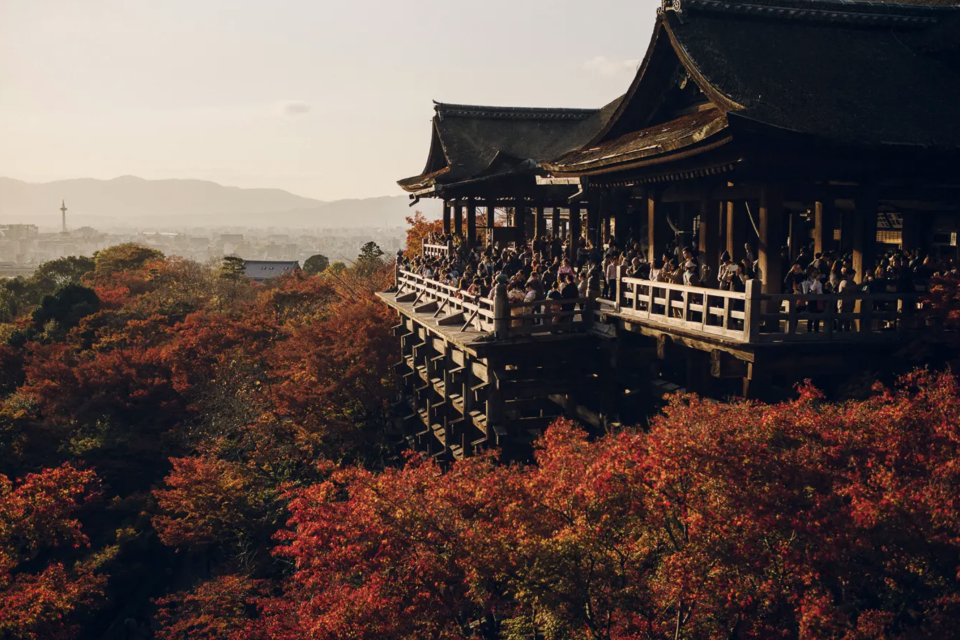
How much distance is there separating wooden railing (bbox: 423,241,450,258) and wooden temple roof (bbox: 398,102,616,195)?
6.68ft

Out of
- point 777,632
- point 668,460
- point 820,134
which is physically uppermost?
point 820,134

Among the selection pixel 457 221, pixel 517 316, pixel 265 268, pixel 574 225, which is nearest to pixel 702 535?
pixel 517 316

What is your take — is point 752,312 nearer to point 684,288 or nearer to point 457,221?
point 684,288

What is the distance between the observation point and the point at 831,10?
15.7 meters

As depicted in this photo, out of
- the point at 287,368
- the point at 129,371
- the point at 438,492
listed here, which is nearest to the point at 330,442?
the point at 287,368

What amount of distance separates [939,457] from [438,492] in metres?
7.52

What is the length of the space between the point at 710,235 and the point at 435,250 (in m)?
15.9

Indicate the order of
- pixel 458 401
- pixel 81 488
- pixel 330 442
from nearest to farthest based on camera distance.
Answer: pixel 458 401 → pixel 81 488 → pixel 330 442

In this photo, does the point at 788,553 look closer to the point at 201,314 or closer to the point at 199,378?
the point at 199,378

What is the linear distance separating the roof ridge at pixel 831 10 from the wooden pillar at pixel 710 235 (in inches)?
147

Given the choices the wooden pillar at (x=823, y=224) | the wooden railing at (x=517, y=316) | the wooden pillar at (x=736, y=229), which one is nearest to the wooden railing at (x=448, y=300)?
the wooden railing at (x=517, y=316)

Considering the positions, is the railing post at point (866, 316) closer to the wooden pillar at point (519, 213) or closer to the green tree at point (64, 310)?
the wooden pillar at point (519, 213)

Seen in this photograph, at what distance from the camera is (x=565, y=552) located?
10.9 m

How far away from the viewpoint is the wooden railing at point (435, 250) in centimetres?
2838
